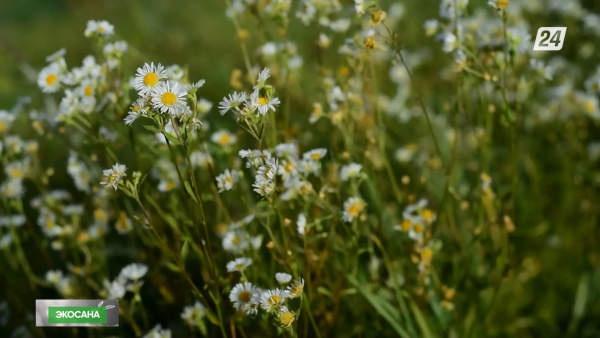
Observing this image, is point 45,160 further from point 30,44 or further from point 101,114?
point 101,114

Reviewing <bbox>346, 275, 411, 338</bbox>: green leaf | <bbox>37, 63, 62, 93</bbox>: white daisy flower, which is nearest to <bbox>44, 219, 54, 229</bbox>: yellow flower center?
<bbox>37, 63, 62, 93</bbox>: white daisy flower

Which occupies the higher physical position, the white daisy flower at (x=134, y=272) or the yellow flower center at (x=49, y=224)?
the yellow flower center at (x=49, y=224)

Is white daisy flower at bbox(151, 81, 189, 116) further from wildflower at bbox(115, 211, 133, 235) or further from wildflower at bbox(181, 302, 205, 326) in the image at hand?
wildflower at bbox(115, 211, 133, 235)

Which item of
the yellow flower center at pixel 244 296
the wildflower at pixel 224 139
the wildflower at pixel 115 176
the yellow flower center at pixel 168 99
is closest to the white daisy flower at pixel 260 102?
the yellow flower center at pixel 168 99

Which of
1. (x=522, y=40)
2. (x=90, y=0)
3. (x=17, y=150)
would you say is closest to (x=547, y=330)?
(x=522, y=40)

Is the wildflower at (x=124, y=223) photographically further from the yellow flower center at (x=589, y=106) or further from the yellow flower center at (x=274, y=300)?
the yellow flower center at (x=589, y=106)
